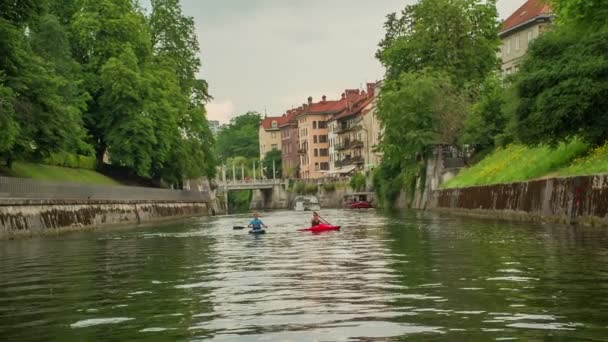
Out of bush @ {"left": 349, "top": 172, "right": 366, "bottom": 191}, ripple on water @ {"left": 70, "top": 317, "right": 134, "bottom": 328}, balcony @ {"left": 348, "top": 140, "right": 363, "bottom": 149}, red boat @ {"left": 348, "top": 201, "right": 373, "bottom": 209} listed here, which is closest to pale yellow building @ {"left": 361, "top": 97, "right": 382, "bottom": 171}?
balcony @ {"left": 348, "top": 140, "right": 363, "bottom": 149}

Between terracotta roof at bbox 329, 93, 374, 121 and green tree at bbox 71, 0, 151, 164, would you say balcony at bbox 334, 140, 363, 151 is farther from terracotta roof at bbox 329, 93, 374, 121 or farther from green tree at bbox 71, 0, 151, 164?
green tree at bbox 71, 0, 151, 164

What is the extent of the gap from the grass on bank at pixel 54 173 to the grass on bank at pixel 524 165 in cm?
2933

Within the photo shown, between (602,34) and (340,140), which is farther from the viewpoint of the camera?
(340,140)

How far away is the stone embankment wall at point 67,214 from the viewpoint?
43.8 m

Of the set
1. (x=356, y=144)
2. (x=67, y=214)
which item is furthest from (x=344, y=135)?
(x=67, y=214)

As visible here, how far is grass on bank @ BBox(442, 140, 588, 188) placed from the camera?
4403cm

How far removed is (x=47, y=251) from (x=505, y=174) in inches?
1260

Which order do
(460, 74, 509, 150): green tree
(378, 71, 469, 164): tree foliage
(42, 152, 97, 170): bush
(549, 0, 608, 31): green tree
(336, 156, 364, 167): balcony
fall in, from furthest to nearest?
(336, 156, 364, 167): balcony
(378, 71, 469, 164): tree foliage
(460, 74, 509, 150): green tree
(42, 152, 97, 170): bush
(549, 0, 608, 31): green tree

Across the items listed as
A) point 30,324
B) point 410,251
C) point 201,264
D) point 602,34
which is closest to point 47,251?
point 201,264

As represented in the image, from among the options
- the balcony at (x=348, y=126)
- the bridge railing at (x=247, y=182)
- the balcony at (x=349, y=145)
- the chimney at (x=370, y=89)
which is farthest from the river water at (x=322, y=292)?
the chimney at (x=370, y=89)

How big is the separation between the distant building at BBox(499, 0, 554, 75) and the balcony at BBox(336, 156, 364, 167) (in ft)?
180

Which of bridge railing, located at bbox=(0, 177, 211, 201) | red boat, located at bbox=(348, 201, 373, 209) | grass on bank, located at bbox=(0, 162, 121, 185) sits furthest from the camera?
red boat, located at bbox=(348, 201, 373, 209)

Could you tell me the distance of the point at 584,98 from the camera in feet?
123

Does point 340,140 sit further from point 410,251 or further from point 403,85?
point 410,251
